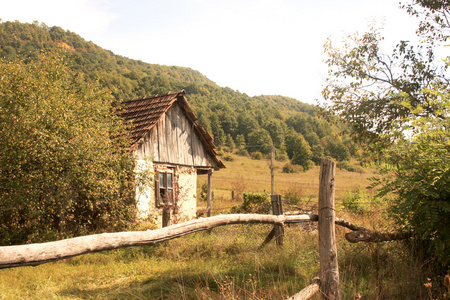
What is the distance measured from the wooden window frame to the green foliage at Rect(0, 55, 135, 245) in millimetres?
2350

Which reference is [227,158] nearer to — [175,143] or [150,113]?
[175,143]

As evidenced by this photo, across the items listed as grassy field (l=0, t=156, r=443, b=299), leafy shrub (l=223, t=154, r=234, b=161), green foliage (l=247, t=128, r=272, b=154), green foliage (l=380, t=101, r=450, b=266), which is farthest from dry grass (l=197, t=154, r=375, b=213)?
green foliage (l=380, t=101, r=450, b=266)

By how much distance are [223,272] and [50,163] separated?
20.9ft

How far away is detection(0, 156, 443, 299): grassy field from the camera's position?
409 centimetres

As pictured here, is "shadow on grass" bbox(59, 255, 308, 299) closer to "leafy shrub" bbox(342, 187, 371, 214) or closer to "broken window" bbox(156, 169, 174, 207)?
"broken window" bbox(156, 169, 174, 207)

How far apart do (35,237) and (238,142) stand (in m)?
87.3

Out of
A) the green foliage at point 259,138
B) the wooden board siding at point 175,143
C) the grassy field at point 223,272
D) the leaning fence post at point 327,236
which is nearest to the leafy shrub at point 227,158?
the green foliage at point 259,138

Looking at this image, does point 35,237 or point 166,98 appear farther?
point 166,98

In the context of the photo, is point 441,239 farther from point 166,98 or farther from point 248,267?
point 166,98

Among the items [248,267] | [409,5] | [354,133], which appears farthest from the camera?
[354,133]

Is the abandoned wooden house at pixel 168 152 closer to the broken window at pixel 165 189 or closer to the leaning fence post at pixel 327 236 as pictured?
the broken window at pixel 165 189

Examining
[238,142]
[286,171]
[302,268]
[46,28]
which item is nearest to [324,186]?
[302,268]

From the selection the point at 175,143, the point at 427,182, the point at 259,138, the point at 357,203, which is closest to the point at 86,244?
the point at 427,182

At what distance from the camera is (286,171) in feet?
228
